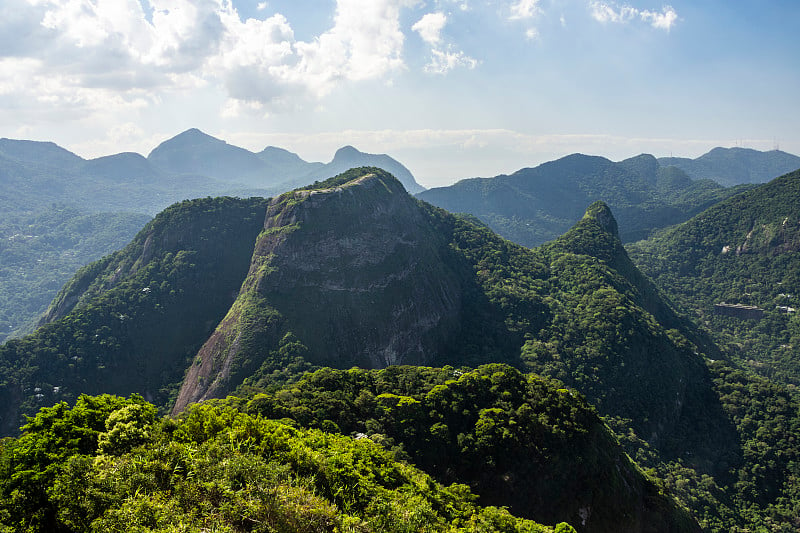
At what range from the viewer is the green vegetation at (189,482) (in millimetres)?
21531

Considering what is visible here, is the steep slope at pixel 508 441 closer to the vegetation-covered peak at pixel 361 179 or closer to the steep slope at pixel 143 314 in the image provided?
the steep slope at pixel 143 314

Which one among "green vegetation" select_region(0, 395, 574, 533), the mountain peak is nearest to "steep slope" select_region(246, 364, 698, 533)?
"green vegetation" select_region(0, 395, 574, 533)

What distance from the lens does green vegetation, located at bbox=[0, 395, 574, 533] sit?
21.5 m

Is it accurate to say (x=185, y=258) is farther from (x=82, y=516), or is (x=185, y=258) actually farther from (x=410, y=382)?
(x=82, y=516)

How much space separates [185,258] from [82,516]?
114m

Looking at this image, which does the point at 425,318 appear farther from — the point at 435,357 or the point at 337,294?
the point at 337,294

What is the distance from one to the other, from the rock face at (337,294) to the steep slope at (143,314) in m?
14.2

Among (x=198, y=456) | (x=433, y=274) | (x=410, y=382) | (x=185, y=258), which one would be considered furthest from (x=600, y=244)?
(x=198, y=456)

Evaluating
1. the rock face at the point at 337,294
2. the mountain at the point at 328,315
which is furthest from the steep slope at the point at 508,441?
the rock face at the point at 337,294

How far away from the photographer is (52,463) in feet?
83.8

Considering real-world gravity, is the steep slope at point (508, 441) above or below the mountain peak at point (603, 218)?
below

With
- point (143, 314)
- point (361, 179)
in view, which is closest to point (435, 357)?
point (361, 179)

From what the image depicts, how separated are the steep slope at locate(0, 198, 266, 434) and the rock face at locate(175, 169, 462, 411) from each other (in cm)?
1420

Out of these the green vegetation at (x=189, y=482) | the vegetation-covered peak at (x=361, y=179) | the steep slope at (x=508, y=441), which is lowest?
the steep slope at (x=508, y=441)
